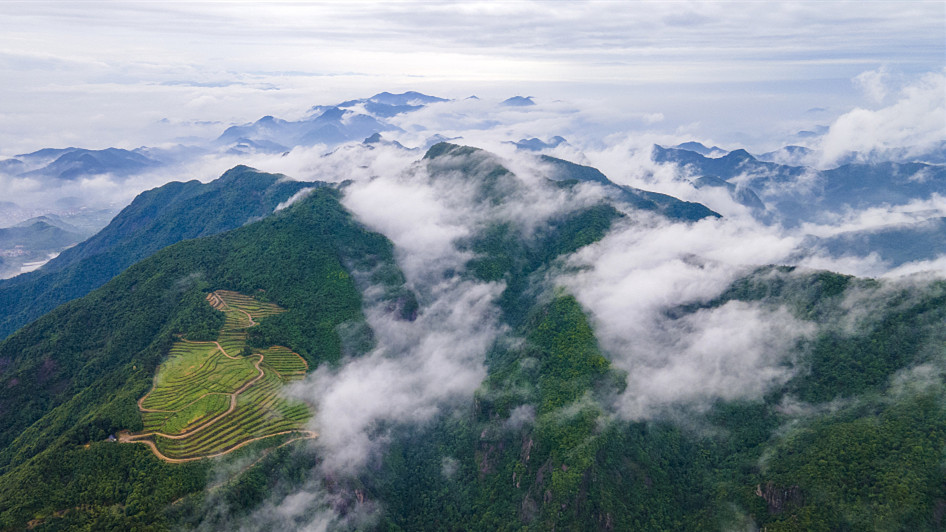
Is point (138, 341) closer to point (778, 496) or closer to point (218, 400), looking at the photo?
point (218, 400)

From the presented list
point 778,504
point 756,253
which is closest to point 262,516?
point 778,504

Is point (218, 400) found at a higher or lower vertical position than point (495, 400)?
higher

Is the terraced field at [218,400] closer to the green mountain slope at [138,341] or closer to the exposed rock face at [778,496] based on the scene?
the green mountain slope at [138,341]

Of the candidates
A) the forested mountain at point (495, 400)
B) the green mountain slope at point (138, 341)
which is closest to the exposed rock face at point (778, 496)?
the forested mountain at point (495, 400)

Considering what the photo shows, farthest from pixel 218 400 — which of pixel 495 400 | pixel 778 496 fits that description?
pixel 778 496

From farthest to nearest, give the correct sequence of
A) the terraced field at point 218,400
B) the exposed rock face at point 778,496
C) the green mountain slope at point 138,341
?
the terraced field at point 218,400, the exposed rock face at point 778,496, the green mountain slope at point 138,341

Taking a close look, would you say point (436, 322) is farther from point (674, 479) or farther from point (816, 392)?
point (816, 392)
